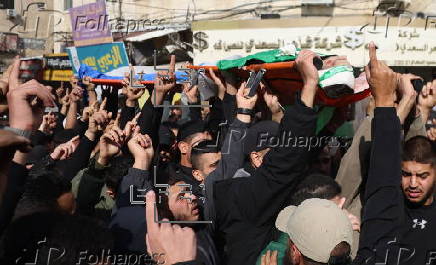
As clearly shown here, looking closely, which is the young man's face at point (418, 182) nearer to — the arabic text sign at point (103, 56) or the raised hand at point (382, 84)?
the raised hand at point (382, 84)

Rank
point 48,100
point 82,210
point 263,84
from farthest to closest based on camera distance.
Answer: point 263,84 < point 82,210 < point 48,100

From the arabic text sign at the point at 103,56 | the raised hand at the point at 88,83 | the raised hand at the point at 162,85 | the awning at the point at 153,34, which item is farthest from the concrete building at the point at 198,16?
the raised hand at the point at 162,85

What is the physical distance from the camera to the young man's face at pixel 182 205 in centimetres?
284

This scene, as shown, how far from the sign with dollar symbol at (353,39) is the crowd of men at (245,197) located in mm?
10306

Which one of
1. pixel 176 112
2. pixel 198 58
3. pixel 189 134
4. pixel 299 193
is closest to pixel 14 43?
pixel 198 58

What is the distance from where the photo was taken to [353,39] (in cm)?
1366

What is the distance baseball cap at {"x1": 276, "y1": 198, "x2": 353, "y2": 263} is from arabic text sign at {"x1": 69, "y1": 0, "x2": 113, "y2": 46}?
13.1 meters

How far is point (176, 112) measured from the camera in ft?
22.4

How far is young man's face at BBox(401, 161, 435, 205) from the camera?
3.12 m

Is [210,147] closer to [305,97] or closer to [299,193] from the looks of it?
[299,193]

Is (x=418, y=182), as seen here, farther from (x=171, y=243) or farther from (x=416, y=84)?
(x=171, y=243)

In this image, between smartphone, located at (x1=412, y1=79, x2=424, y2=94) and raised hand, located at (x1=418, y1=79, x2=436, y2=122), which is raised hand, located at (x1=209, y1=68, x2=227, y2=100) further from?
smartphone, located at (x1=412, y1=79, x2=424, y2=94)

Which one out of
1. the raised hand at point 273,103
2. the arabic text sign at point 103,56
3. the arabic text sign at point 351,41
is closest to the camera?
the raised hand at point 273,103

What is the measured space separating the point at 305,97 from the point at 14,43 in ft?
67.4
